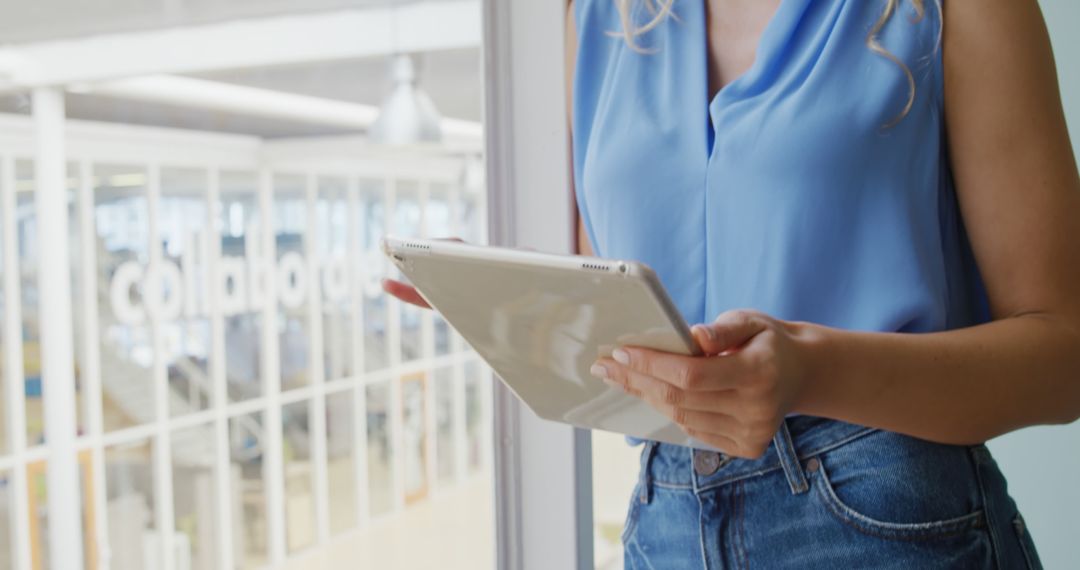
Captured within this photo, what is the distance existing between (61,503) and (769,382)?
1.78m

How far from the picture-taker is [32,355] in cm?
161

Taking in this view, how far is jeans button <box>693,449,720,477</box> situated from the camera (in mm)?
686

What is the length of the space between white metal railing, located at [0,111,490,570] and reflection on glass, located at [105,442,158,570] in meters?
0.04

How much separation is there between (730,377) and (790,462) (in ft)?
0.56

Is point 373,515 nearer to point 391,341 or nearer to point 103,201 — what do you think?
point 391,341

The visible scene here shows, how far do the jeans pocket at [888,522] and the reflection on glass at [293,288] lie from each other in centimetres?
435

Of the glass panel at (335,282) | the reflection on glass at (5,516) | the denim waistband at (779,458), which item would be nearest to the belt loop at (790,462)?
the denim waistband at (779,458)

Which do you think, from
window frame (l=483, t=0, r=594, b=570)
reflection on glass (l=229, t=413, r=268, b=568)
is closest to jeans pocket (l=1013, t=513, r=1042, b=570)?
window frame (l=483, t=0, r=594, b=570)

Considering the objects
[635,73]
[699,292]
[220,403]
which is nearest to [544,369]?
[699,292]

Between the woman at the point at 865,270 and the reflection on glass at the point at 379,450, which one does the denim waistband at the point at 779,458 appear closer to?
the woman at the point at 865,270

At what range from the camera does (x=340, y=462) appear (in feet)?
21.9

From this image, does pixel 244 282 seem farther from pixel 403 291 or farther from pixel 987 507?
pixel 987 507

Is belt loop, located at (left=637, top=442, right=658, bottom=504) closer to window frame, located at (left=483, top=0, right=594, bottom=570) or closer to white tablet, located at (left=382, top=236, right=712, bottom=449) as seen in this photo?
white tablet, located at (left=382, top=236, right=712, bottom=449)

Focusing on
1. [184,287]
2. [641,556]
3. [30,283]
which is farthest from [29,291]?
[184,287]
